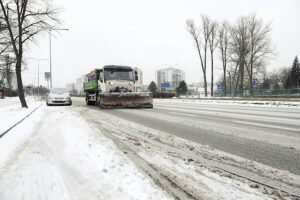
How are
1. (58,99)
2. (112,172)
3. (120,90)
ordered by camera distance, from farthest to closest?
(58,99)
(120,90)
(112,172)

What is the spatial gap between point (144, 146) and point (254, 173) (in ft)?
9.13

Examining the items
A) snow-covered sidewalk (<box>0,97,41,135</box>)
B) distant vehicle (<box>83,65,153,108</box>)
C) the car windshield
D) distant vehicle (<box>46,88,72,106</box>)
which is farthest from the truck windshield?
the car windshield

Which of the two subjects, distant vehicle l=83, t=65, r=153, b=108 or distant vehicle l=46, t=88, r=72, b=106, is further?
distant vehicle l=46, t=88, r=72, b=106

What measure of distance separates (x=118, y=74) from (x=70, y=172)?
17630 mm

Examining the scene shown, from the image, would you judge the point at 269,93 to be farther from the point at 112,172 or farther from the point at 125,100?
the point at 112,172

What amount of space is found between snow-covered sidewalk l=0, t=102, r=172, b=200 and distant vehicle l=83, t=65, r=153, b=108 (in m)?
13.8

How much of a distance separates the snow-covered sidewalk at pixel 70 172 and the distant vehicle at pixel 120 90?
13823 millimetres

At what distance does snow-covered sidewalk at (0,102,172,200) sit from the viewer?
A: 3980 millimetres

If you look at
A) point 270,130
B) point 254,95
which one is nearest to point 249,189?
point 270,130

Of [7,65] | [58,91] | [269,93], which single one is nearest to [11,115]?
[58,91]

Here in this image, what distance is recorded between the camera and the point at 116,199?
375 centimetres

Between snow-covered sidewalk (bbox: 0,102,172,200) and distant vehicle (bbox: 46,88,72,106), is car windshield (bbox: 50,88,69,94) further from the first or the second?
snow-covered sidewalk (bbox: 0,102,172,200)

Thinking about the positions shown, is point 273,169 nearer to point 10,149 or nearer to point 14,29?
point 10,149

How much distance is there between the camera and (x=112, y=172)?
15.9ft
